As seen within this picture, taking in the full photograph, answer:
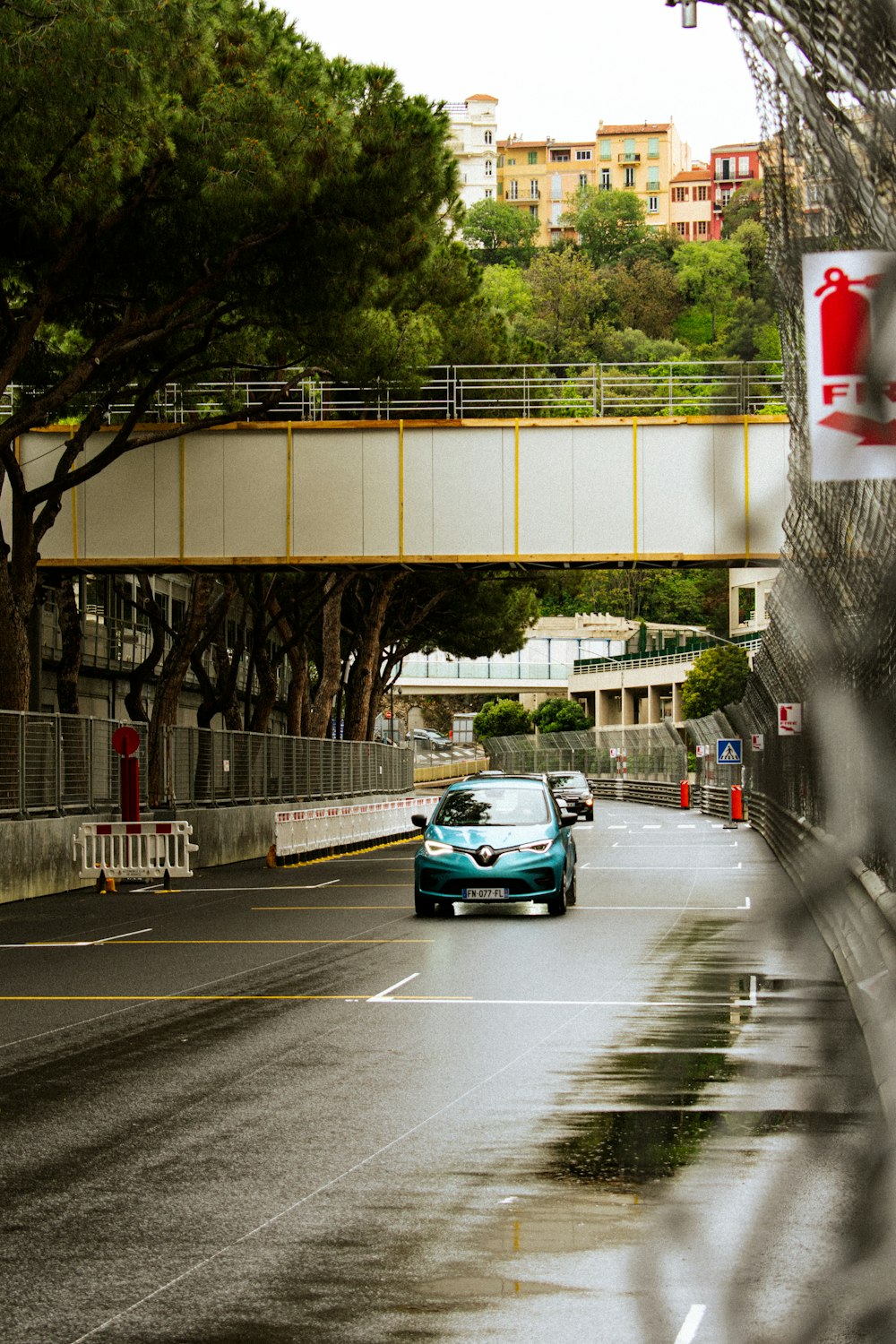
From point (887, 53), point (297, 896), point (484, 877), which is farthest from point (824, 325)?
point (297, 896)

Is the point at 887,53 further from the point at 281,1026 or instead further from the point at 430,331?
the point at 430,331

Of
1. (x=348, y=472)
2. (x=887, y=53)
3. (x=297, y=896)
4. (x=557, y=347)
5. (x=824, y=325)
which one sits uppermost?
(x=557, y=347)

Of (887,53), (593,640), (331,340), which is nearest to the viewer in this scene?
(887,53)

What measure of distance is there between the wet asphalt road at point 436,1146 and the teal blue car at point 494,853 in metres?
3.29

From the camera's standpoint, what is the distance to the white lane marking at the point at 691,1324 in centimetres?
506

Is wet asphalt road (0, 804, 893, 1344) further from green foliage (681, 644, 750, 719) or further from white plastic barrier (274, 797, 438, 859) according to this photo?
green foliage (681, 644, 750, 719)

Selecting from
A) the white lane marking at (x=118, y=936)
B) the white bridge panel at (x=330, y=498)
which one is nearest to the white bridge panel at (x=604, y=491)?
the white bridge panel at (x=330, y=498)

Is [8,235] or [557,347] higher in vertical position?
[557,347]

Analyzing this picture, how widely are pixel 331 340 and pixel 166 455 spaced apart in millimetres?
6507

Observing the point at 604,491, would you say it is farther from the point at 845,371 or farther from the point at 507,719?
the point at 507,719

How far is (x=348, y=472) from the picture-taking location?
116 ft

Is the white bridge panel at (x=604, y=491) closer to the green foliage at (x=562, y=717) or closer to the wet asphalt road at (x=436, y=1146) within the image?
the wet asphalt road at (x=436, y=1146)

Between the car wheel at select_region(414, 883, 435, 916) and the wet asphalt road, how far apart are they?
377cm

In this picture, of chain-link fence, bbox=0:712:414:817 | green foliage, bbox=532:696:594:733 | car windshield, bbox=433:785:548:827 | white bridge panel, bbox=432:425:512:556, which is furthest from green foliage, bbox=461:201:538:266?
car windshield, bbox=433:785:548:827
